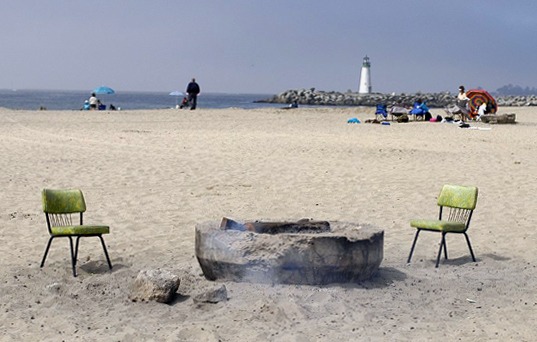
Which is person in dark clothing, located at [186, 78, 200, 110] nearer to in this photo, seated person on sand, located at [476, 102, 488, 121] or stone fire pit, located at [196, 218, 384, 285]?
seated person on sand, located at [476, 102, 488, 121]

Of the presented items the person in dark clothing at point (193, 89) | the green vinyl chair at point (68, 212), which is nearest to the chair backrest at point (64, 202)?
the green vinyl chair at point (68, 212)

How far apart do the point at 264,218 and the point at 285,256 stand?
3379 mm

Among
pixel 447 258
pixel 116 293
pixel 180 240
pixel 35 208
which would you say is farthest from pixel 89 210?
pixel 447 258

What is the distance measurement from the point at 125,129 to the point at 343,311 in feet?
61.9

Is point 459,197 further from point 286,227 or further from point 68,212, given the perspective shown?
point 68,212

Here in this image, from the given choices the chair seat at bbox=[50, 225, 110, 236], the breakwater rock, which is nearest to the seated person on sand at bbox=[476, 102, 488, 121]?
the chair seat at bbox=[50, 225, 110, 236]

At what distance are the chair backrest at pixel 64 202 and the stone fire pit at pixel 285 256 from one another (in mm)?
1612

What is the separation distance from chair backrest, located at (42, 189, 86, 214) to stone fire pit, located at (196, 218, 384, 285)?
5.29ft

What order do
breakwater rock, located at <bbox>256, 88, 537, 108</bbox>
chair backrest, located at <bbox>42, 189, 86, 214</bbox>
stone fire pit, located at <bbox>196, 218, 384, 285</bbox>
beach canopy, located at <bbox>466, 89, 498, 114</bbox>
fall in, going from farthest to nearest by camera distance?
breakwater rock, located at <bbox>256, 88, 537, 108</bbox>, beach canopy, located at <bbox>466, 89, 498, 114</bbox>, chair backrest, located at <bbox>42, 189, 86, 214</bbox>, stone fire pit, located at <bbox>196, 218, 384, 285</bbox>

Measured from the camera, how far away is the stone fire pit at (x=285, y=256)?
6.86 meters

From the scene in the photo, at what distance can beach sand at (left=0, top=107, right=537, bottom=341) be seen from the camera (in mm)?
6246

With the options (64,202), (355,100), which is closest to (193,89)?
(64,202)

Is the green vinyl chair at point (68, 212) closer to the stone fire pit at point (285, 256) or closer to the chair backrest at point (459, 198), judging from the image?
the stone fire pit at point (285, 256)

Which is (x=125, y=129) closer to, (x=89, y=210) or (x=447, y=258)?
(x=89, y=210)
